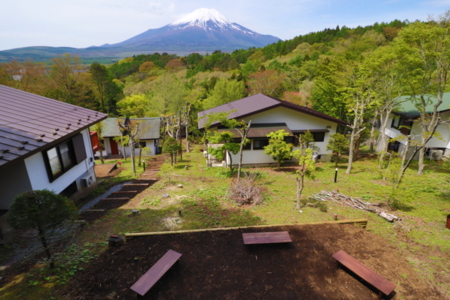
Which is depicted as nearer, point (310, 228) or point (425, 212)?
point (310, 228)

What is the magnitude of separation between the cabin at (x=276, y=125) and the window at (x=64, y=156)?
8602 mm

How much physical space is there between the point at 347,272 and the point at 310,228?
212 cm

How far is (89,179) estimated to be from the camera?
12.6 m

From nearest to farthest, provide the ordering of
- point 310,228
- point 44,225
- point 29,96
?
1. point 44,225
2. point 310,228
3. point 29,96

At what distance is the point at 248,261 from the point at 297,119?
1465 cm

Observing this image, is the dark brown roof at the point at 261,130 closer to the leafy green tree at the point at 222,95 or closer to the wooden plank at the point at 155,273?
the wooden plank at the point at 155,273

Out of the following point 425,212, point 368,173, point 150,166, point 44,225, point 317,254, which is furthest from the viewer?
point 150,166

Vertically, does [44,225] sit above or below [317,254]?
above

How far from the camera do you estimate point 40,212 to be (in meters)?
5.30

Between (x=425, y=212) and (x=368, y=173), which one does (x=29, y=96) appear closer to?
(x=425, y=212)

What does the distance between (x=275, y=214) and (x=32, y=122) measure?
10.9m

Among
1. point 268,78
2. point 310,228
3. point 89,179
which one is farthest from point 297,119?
point 268,78

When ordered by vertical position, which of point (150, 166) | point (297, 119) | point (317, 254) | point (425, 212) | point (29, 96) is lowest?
point (150, 166)

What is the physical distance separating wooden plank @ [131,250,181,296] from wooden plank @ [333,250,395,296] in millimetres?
4809
